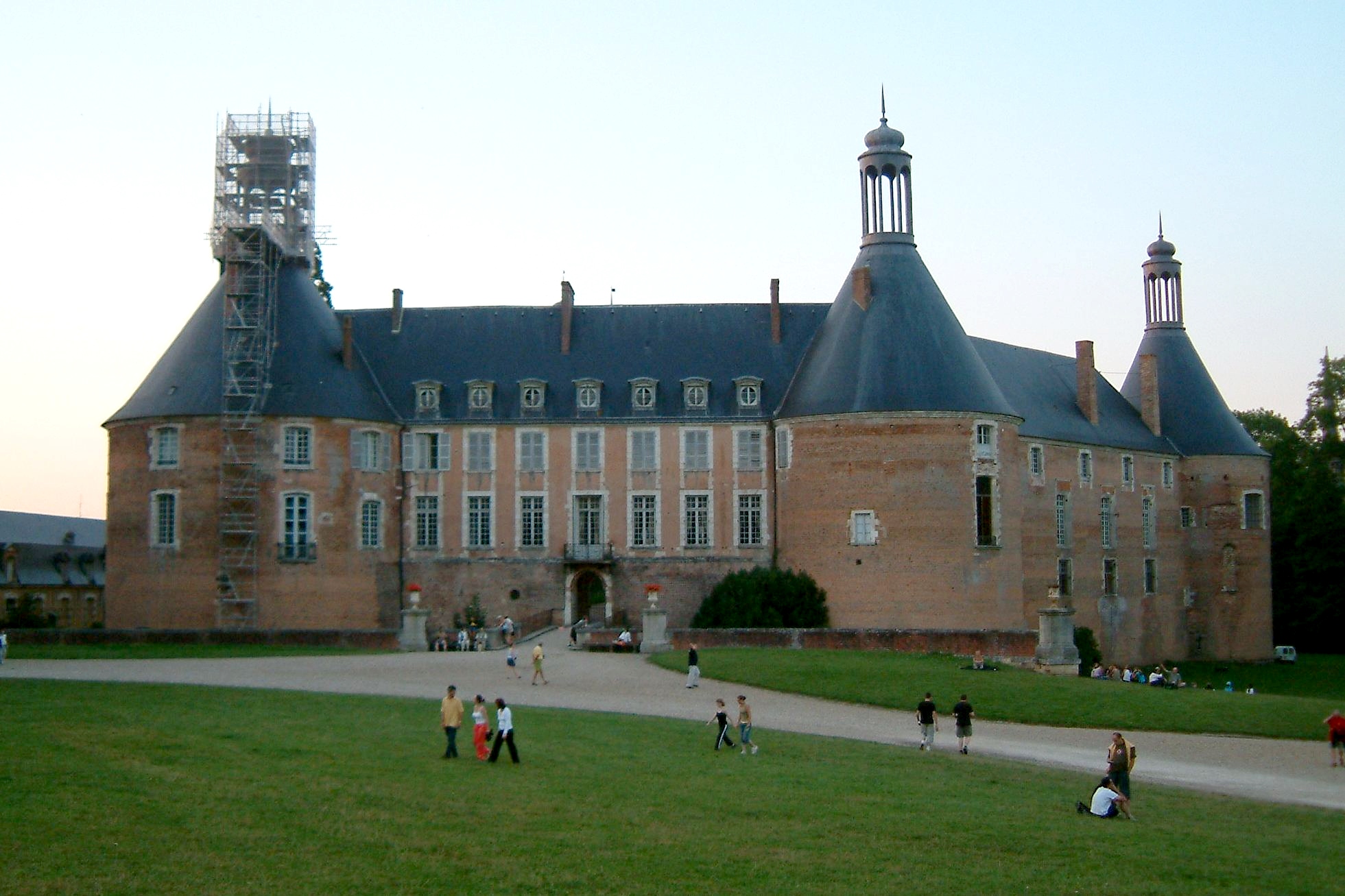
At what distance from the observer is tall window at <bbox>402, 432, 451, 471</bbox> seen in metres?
50.5

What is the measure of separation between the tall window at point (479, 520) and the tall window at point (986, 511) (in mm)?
15348

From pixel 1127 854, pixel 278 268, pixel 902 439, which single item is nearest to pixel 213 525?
pixel 278 268

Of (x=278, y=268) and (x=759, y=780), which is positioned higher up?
(x=278, y=268)

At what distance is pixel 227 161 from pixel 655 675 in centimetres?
2686

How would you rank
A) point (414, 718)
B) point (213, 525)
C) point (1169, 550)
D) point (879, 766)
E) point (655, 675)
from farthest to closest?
1. point (1169, 550)
2. point (213, 525)
3. point (655, 675)
4. point (414, 718)
5. point (879, 766)

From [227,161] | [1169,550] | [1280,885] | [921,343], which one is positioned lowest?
[1280,885]

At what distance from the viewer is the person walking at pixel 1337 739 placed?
26797mm

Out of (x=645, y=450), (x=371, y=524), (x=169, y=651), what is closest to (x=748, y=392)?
(x=645, y=450)

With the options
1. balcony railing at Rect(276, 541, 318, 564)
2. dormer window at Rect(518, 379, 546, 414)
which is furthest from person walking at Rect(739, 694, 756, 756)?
dormer window at Rect(518, 379, 546, 414)

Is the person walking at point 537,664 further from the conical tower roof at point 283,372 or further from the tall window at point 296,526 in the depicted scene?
the conical tower roof at point 283,372

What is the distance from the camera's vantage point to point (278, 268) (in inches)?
1973

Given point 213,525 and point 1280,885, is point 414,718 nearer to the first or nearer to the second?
point 1280,885

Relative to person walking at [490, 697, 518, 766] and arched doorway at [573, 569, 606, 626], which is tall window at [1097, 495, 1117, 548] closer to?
arched doorway at [573, 569, 606, 626]

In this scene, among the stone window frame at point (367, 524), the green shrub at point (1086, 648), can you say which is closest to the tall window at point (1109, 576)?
the green shrub at point (1086, 648)
